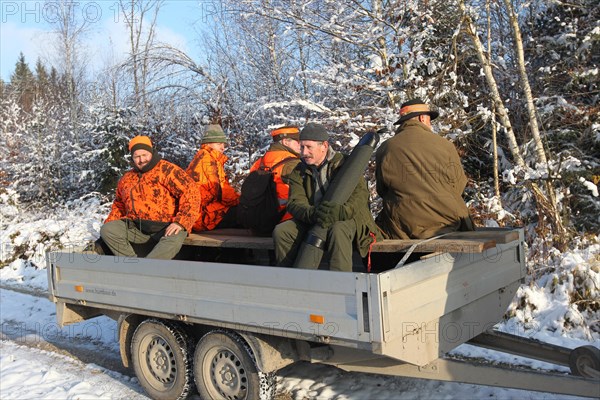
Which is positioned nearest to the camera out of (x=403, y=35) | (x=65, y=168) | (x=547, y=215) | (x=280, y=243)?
(x=280, y=243)

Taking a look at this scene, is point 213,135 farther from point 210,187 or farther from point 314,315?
point 314,315

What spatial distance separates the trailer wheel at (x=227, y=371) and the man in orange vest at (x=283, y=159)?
1.53 meters

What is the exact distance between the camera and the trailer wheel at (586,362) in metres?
3.82

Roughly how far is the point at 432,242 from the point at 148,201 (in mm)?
3102

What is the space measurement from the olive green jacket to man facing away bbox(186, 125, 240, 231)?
2100 mm

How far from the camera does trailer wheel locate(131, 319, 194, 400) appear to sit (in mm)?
4840

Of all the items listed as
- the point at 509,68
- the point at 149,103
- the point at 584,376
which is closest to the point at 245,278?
the point at 584,376

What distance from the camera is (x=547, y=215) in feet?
25.2

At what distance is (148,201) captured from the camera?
5949 mm

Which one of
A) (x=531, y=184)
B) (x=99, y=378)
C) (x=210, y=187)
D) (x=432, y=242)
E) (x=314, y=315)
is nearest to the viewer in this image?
(x=314, y=315)

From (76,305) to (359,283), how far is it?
3588 millimetres

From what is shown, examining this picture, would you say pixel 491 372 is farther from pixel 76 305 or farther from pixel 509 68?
pixel 509 68

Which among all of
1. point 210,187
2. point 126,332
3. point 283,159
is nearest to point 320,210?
point 283,159

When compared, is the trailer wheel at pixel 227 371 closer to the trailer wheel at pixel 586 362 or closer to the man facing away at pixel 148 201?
the man facing away at pixel 148 201
